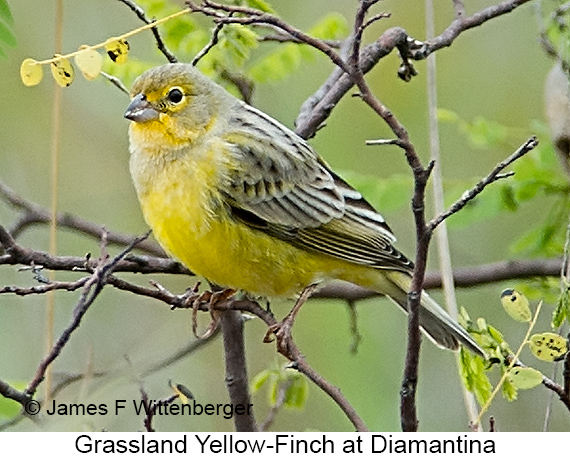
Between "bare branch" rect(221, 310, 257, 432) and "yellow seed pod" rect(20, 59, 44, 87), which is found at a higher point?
"yellow seed pod" rect(20, 59, 44, 87)

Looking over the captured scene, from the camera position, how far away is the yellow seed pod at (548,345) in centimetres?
248

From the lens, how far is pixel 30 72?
257 centimetres

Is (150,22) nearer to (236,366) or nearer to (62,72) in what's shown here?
(62,72)

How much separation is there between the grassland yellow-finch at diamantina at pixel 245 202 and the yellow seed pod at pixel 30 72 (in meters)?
0.84

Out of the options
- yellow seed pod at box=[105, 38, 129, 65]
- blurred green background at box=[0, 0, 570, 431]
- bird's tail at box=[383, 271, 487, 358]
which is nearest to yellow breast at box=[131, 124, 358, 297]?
bird's tail at box=[383, 271, 487, 358]

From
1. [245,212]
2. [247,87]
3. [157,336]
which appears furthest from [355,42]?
[157,336]

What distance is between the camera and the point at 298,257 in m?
3.62

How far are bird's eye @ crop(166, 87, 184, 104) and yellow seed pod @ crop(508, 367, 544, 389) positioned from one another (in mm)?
1621

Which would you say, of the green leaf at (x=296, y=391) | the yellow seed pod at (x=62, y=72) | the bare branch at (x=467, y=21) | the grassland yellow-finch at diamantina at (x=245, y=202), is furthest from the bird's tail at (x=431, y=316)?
the yellow seed pod at (x=62, y=72)

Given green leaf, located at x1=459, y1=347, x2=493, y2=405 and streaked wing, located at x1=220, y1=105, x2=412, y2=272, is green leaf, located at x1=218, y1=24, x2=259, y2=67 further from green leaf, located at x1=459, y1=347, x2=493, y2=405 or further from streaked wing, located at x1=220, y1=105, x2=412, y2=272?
green leaf, located at x1=459, y1=347, x2=493, y2=405

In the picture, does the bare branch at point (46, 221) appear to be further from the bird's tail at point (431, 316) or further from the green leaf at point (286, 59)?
the bird's tail at point (431, 316)

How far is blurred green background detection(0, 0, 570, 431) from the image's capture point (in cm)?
471
